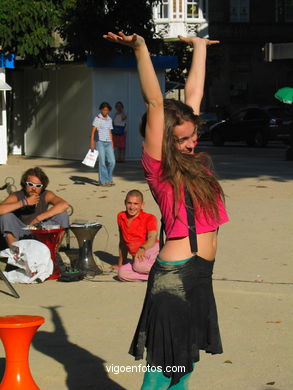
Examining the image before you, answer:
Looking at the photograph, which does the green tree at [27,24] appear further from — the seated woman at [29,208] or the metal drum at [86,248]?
the metal drum at [86,248]

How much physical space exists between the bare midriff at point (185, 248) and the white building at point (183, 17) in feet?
157

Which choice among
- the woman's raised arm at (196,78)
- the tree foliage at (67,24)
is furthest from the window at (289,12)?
the woman's raised arm at (196,78)

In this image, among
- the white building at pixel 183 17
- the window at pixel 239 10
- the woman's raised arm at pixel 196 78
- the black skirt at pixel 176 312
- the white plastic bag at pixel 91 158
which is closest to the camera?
the black skirt at pixel 176 312

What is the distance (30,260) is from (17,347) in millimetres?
3338

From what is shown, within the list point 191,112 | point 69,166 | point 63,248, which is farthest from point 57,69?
point 191,112

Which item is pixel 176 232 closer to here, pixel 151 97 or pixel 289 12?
A: pixel 151 97

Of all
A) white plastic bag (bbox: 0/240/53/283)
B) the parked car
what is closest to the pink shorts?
white plastic bag (bbox: 0/240/53/283)

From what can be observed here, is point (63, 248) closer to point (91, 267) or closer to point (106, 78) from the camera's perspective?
point (91, 267)

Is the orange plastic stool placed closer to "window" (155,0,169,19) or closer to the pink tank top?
the pink tank top

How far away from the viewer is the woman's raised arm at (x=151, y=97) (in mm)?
3934

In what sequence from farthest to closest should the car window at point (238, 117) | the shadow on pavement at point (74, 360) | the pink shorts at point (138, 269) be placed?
the car window at point (238, 117), the pink shorts at point (138, 269), the shadow on pavement at point (74, 360)

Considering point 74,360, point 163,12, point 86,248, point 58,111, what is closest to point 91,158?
point 86,248

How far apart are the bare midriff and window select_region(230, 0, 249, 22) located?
47999 mm

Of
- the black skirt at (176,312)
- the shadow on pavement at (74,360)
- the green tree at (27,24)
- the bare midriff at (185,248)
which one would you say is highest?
the green tree at (27,24)
